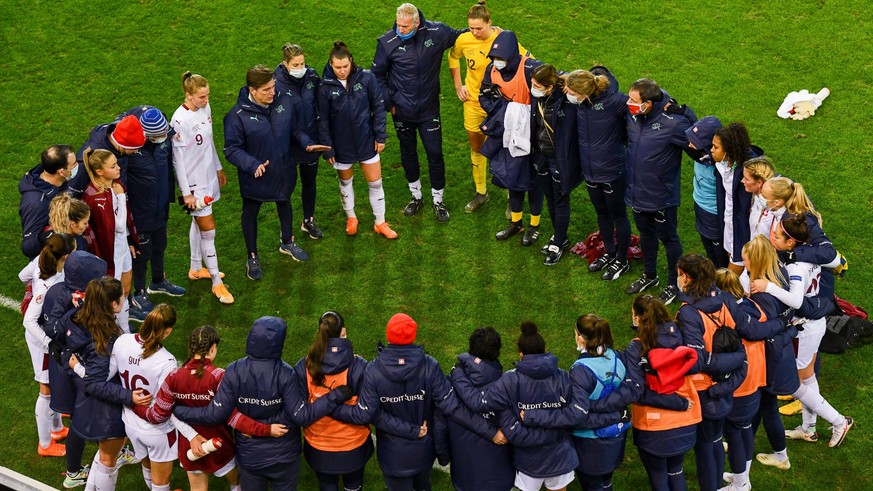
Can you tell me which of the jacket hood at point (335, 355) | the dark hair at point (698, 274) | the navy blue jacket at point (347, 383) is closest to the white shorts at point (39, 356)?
the navy blue jacket at point (347, 383)

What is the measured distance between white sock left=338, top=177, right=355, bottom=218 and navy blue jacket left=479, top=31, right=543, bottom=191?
144cm

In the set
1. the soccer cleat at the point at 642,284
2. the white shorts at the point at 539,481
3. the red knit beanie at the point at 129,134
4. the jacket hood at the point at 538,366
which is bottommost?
the soccer cleat at the point at 642,284

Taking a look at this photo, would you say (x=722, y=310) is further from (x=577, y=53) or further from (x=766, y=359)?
(x=577, y=53)

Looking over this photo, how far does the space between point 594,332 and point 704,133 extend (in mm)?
2767

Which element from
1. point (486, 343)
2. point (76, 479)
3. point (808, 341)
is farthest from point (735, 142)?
point (76, 479)

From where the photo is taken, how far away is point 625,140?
991 cm

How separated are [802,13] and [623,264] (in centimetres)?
561

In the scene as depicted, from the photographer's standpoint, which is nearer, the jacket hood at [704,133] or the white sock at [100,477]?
the white sock at [100,477]

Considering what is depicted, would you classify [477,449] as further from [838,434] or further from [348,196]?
[348,196]

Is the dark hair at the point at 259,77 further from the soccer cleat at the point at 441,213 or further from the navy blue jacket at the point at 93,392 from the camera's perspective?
the navy blue jacket at the point at 93,392

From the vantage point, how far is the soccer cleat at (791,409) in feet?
29.2

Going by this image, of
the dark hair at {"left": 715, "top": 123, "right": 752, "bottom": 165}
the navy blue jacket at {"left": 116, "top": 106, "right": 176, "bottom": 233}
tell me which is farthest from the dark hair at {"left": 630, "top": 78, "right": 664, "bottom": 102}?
the navy blue jacket at {"left": 116, "top": 106, "right": 176, "bottom": 233}

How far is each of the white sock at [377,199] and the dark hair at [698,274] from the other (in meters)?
4.36

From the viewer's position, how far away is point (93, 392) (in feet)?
23.9
